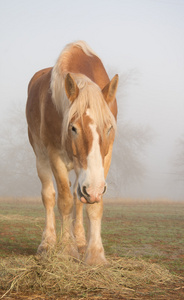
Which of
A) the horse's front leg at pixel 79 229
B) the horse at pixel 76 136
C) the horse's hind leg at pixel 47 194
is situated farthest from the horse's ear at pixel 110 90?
the horse's front leg at pixel 79 229

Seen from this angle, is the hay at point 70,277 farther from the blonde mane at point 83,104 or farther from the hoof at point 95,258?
the blonde mane at point 83,104

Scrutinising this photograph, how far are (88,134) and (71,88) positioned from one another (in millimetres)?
654

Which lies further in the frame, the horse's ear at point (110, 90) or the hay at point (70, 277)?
the horse's ear at point (110, 90)

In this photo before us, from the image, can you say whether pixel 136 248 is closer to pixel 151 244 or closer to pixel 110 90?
pixel 151 244

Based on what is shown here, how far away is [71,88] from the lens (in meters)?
4.42

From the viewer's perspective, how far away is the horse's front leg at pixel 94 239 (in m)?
4.47

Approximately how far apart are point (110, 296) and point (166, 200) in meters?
23.9

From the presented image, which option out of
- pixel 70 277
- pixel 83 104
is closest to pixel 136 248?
pixel 70 277

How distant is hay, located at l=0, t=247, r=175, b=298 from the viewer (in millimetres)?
3488

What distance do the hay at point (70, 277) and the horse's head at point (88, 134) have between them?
2.28 feet

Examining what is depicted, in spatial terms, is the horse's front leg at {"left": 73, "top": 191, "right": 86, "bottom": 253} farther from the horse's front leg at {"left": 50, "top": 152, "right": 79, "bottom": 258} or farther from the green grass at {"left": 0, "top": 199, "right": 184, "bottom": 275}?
the horse's front leg at {"left": 50, "top": 152, "right": 79, "bottom": 258}

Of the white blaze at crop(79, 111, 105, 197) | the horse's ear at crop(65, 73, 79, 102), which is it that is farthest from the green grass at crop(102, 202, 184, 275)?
the horse's ear at crop(65, 73, 79, 102)

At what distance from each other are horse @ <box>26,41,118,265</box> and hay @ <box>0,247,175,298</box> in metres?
0.34

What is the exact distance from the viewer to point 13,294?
3.33 m
